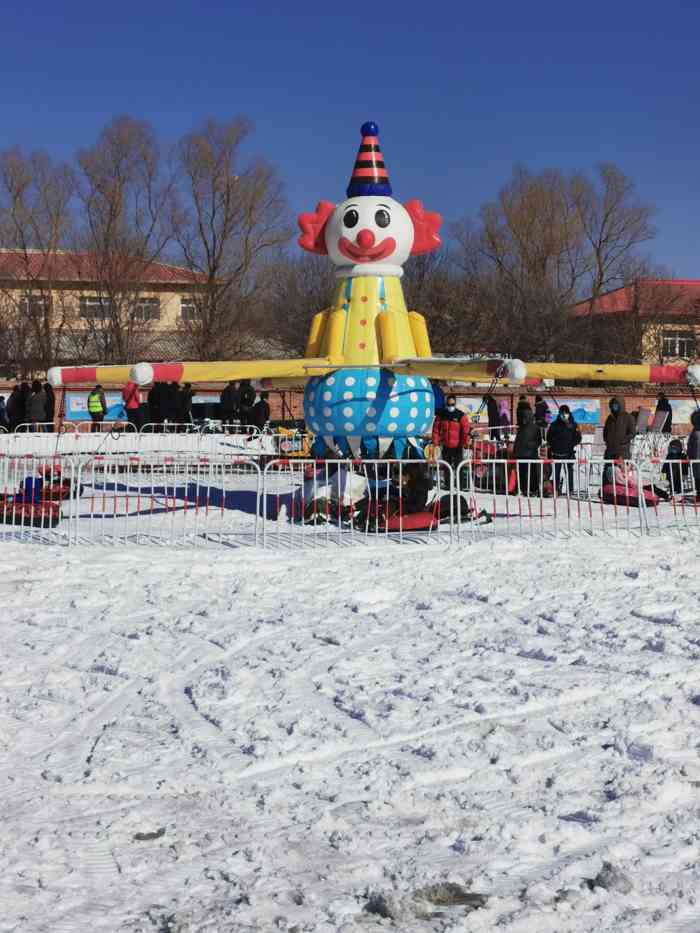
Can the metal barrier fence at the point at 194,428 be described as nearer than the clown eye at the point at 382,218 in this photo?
No

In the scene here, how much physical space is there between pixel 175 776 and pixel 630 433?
1328 cm

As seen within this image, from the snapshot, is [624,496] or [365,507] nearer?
[365,507]

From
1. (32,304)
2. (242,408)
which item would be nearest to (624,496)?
(242,408)

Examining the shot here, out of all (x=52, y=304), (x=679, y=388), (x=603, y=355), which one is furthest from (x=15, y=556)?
(x=603, y=355)

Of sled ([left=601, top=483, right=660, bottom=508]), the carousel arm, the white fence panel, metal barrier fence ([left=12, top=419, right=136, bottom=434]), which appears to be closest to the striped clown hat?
the carousel arm

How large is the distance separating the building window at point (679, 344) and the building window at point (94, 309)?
23.2 metres

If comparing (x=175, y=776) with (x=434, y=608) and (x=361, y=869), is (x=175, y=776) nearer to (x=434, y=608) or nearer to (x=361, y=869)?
(x=361, y=869)

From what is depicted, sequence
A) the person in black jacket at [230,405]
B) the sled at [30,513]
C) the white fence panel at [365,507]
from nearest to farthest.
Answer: the white fence panel at [365,507] → the sled at [30,513] → the person in black jacket at [230,405]

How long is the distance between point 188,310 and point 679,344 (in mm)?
→ 21073

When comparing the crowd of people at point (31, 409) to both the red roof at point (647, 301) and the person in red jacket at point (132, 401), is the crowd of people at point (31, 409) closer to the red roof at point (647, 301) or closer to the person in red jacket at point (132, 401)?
the person in red jacket at point (132, 401)

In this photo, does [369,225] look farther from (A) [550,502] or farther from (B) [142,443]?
(B) [142,443]

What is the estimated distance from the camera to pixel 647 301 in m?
47.2

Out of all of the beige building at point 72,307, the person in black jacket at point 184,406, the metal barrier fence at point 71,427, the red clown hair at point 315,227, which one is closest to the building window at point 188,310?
the beige building at point 72,307

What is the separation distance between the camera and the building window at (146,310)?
41.4m
